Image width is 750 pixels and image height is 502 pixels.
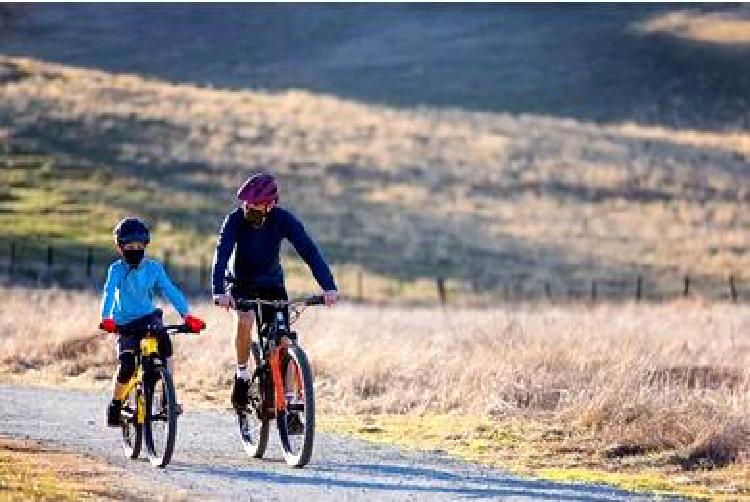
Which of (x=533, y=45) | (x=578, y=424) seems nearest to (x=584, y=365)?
(x=578, y=424)

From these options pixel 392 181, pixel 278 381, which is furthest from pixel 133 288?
pixel 392 181

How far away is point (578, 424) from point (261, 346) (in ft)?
10.2

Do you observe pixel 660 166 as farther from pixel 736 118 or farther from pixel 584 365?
pixel 584 365

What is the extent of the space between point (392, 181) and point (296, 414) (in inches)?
2263

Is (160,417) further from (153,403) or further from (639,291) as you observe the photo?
(639,291)

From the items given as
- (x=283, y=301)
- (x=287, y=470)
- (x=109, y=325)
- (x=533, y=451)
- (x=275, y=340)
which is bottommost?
(x=533, y=451)

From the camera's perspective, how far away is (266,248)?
12906 mm

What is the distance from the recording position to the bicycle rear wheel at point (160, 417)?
12.6 m

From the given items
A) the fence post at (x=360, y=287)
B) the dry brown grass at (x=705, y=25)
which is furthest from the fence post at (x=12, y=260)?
the dry brown grass at (x=705, y=25)

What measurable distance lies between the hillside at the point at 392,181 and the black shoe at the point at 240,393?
3686cm

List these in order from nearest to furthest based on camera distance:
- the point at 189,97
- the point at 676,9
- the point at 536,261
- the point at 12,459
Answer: the point at 12,459
the point at 536,261
the point at 189,97
the point at 676,9

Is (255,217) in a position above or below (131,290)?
above

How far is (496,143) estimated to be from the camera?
80688mm

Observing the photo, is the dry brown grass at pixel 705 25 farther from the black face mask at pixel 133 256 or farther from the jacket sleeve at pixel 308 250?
the black face mask at pixel 133 256
